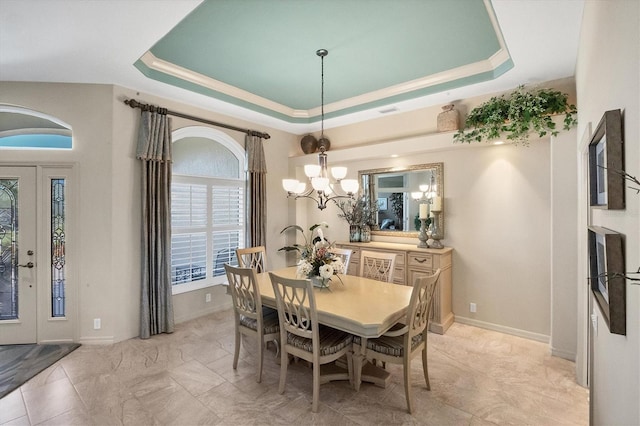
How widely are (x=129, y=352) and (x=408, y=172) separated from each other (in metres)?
4.23

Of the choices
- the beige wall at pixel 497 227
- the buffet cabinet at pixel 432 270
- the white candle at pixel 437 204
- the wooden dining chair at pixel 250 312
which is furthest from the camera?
the white candle at pixel 437 204

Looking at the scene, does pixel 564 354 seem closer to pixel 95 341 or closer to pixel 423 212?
pixel 423 212

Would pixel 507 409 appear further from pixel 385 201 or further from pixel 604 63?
pixel 385 201

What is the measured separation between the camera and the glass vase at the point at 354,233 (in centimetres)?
480

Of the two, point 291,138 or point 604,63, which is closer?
point 604,63

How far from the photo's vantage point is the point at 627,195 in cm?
104

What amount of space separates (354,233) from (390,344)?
254 cm

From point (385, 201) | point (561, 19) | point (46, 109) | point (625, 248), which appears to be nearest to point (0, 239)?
point (46, 109)

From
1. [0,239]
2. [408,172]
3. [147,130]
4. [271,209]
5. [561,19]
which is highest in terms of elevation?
[561,19]

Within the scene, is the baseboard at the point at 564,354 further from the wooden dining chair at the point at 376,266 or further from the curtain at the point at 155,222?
the curtain at the point at 155,222

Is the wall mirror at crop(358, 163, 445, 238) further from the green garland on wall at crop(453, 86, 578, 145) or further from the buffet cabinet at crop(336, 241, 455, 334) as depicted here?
the green garland on wall at crop(453, 86, 578, 145)

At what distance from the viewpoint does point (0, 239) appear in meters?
3.37

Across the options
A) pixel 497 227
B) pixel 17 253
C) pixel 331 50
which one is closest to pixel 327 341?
→ pixel 497 227

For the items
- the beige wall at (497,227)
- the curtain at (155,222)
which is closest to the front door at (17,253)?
the curtain at (155,222)
